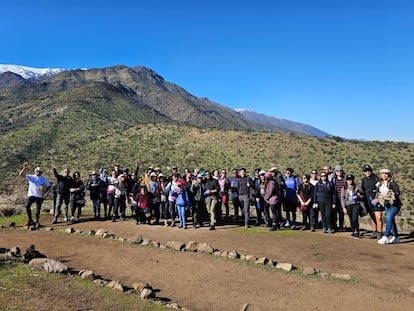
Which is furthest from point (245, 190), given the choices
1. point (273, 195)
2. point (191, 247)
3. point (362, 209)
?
point (191, 247)

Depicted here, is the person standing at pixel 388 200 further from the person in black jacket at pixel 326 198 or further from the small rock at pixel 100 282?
the small rock at pixel 100 282

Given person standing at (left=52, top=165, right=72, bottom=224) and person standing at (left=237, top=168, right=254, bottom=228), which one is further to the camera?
person standing at (left=52, top=165, right=72, bottom=224)

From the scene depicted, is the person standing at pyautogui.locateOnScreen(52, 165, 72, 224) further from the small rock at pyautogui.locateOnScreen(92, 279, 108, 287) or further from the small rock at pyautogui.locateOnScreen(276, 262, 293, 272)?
the small rock at pyautogui.locateOnScreen(276, 262, 293, 272)

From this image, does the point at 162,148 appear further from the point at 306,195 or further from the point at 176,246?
the point at 176,246

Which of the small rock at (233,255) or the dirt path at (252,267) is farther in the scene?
the small rock at (233,255)

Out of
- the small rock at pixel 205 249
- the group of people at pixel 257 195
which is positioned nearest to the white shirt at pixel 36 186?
the group of people at pixel 257 195

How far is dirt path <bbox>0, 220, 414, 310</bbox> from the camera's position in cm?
720

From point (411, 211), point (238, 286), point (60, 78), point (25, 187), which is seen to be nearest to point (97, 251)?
point (238, 286)

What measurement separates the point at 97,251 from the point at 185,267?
9.72 ft

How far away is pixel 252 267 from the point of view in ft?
30.0

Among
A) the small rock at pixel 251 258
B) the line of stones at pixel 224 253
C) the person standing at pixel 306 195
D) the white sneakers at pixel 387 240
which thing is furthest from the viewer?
the person standing at pixel 306 195

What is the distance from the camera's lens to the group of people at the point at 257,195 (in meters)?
12.2

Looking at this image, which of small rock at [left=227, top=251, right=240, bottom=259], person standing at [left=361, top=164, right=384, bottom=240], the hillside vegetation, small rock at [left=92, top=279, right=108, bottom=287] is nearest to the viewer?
small rock at [left=92, top=279, right=108, bottom=287]

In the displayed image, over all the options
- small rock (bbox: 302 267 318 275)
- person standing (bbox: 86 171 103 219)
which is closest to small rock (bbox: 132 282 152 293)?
small rock (bbox: 302 267 318 275)
